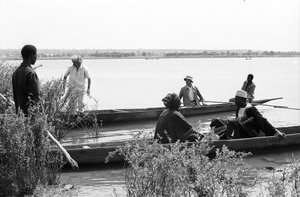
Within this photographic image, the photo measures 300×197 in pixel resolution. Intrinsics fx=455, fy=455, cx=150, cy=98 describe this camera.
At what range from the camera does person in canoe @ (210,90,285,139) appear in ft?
26.7

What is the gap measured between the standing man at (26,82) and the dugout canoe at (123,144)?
1.42 m

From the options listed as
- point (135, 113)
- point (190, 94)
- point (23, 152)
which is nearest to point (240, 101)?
point (23, 152)

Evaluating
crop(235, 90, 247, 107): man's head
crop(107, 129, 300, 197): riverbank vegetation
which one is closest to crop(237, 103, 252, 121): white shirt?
crop(235, 90, 247, 107): man's head

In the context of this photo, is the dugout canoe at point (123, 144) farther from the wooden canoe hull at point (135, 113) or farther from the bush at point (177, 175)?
the wooden canoe hull at point (135, 113)

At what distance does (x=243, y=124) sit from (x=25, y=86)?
4.27 m

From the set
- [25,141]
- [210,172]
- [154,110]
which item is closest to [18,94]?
[25,141]

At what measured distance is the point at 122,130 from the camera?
11.7 metres

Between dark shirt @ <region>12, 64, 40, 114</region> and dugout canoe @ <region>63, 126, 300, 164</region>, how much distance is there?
142cm

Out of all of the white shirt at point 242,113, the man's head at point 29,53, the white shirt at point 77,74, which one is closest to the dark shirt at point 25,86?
the man's head at point 29,53

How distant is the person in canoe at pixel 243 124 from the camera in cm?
814

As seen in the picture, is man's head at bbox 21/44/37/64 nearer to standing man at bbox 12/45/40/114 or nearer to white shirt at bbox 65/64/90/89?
standing man at bbox 12/45/40/114

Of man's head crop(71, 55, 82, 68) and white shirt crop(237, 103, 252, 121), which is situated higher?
man's head crop(71, 55, 82, 68)

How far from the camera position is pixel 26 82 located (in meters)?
5.86

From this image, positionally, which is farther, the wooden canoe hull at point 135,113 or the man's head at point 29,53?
the wooden canoe hull at point 135,113
